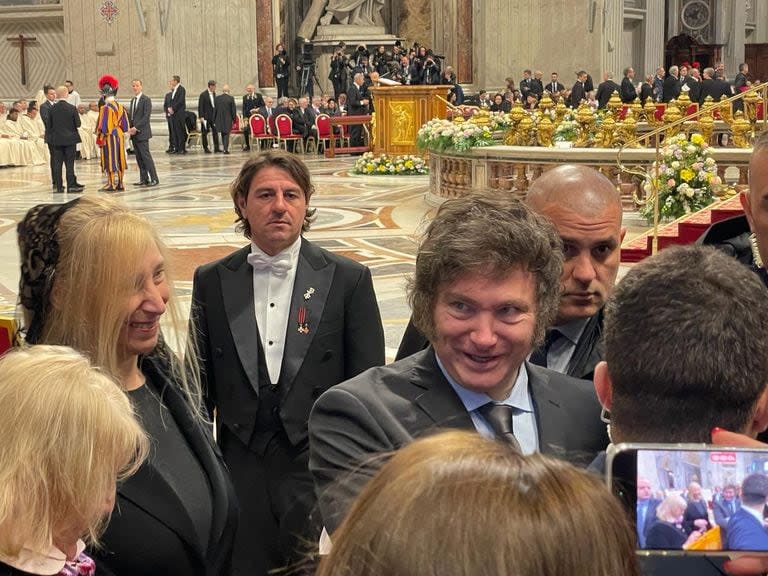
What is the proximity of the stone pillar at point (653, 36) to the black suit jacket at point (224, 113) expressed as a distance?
12498mm

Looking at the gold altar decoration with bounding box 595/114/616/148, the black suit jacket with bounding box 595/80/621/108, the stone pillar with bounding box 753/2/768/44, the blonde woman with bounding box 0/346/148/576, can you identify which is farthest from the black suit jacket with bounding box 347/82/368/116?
the blonde woman with bounding box 0/346/148/576

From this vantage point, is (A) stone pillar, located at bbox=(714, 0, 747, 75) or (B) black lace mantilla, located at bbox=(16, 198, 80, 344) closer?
(B) black lace mantilla, located at bbox=(16, 198, 80, 344)

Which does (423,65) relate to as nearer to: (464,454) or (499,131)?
(499,131)

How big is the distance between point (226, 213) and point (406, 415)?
46.1 ft

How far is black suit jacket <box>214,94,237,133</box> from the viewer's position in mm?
26453

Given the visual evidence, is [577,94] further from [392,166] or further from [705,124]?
[705,124]

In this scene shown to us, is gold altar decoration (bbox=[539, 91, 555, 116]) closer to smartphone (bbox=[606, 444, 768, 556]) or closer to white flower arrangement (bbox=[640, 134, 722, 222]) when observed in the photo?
white flower arrangement (bbox=[640, 134, 722, 222])

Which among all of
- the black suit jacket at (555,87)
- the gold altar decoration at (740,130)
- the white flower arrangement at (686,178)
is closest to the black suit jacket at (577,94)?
the black suit jacket at (555,87)

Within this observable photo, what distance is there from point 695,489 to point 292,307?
286 cm

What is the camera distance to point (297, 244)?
164 inches

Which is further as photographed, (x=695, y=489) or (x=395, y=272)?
(x=395, y=272)

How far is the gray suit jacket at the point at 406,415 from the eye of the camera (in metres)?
2.18

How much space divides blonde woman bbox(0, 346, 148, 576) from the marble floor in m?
5.32

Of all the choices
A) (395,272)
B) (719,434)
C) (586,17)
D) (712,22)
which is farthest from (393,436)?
(712,22)
